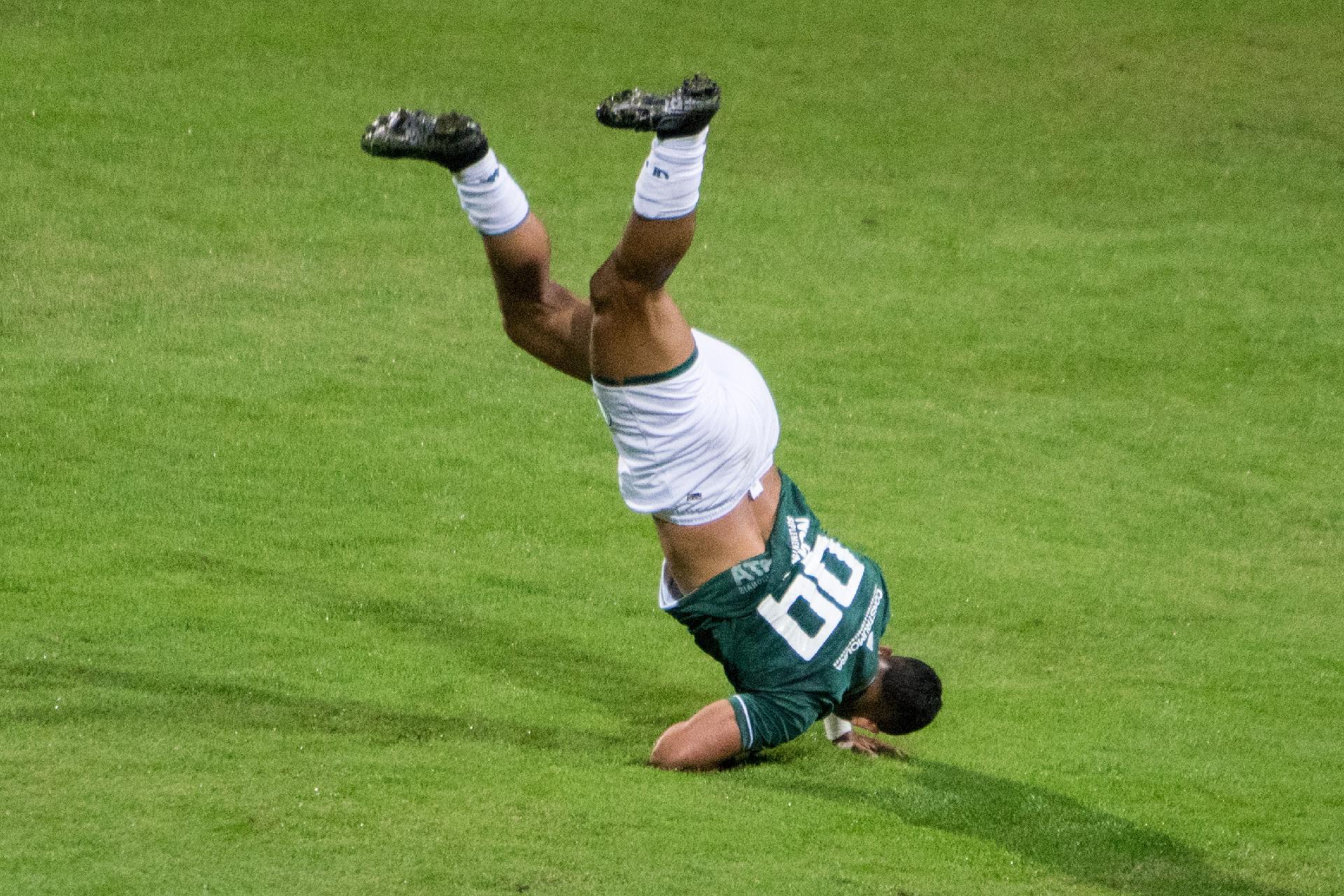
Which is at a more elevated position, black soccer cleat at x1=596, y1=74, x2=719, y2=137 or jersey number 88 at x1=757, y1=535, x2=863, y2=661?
black soccer cleat at x1=596, y1=74, x2=719, y2=137

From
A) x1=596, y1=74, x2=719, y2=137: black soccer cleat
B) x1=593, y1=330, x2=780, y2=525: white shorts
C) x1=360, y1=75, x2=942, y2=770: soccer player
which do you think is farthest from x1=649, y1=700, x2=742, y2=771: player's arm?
x1=596, y1=74, x2=719, y2=137: black soccer cleat

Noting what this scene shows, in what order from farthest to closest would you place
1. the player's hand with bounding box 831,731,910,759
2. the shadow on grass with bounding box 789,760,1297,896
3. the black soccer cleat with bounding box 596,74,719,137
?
the player's hand with bounding box 831,731,910,759
the black soccer cleat with bounding box 596,74,719,137
the shadow on grass with bounding box 789,760,1297,896

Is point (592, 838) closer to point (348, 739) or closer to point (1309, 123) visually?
point (348, 739)

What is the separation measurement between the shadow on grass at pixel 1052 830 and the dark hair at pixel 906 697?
0.55ft

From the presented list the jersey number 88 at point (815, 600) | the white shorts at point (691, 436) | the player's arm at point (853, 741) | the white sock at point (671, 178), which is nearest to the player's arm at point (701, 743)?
the jersey number 88 at point (815, 600)

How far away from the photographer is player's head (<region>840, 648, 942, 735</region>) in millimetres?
4270

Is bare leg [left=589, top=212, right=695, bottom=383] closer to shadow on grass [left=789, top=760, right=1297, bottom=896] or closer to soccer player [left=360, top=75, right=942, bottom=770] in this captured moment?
soccer player [left=360, top=75, right=942, bottom=770]

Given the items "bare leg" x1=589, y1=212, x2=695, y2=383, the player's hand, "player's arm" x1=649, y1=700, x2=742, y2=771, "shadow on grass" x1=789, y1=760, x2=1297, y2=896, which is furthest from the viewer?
the player's hand

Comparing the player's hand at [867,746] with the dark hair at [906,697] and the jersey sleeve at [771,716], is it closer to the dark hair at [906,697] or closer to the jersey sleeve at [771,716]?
the dark hair at [906,697]

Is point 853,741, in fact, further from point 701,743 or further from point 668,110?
point 668,110

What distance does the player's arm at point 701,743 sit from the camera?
399cm

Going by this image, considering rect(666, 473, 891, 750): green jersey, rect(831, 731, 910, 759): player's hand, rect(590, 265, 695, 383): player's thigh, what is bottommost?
rect(831, 731, 910, 759): player's hand

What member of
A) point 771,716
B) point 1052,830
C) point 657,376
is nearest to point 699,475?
point 657,376

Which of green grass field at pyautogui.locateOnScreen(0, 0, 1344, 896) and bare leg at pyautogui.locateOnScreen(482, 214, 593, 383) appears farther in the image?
bare leg at pyautogui.locateOnScreen(482, 214, 593, 383)
